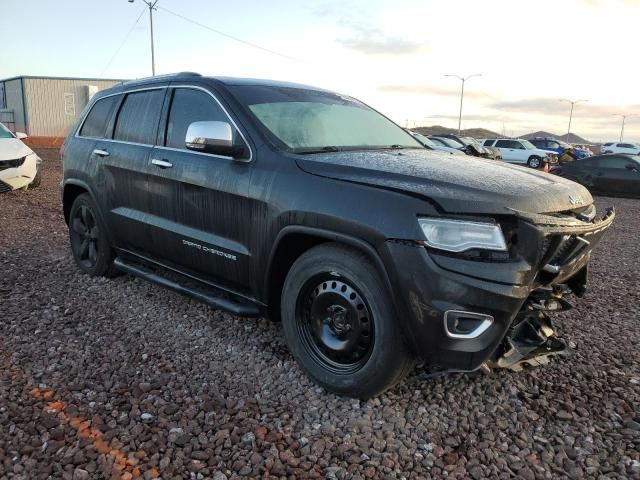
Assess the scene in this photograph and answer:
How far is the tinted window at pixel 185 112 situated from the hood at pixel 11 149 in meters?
8.08

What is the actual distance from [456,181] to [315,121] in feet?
4.52

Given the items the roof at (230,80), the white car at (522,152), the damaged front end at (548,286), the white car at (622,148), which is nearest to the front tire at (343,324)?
the damaged front end at (548,286)

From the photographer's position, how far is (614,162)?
1510 cm

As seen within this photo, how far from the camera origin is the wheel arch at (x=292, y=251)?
2.72 metres

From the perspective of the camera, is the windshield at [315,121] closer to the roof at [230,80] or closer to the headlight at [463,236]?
the roof at [230,80]

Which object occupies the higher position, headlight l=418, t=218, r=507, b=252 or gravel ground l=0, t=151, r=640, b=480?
headlight l=418, t=218, r=507, b=252

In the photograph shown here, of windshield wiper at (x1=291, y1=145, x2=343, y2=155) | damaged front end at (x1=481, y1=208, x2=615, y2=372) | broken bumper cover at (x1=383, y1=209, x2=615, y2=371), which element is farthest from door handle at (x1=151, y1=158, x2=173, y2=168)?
damaged front end at (x1=481, y1=208, x2=615, y2=372)

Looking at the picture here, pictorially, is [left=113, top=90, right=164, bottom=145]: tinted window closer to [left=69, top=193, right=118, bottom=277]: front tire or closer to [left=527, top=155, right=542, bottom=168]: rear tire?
[left=69, top=193, right=118, bottom=277]: front tire

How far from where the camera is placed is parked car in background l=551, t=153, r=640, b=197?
1470 centimetres

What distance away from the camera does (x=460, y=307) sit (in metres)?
2.51

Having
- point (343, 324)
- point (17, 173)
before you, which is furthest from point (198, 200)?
point (17, 173)

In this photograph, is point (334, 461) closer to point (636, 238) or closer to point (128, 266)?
point (128, 266)

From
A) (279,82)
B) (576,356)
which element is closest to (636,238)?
(576,356)

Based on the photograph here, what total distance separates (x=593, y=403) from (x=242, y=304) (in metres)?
2.22
